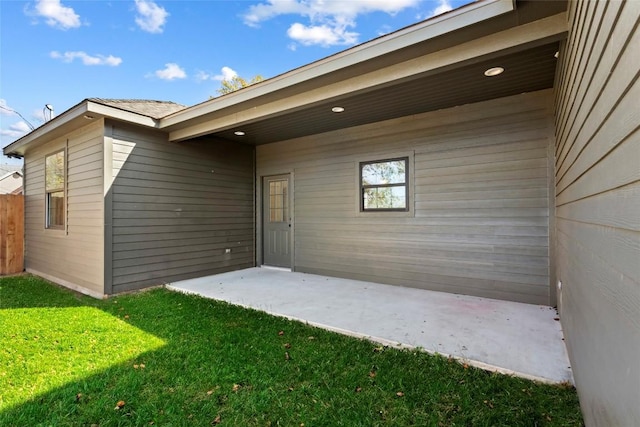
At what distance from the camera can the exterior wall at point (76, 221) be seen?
479 centimetres

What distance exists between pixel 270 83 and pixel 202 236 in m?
3.35

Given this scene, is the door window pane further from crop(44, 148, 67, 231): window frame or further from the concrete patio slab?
crop(44, 148, 67, 231): window frame

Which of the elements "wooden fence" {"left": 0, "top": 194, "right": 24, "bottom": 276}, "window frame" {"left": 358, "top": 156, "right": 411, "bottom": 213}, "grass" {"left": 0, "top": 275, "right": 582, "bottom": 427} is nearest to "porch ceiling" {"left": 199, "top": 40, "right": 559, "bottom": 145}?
"window frame" {"left": 358, "top": 156, "right": 411, "bottom": 213}

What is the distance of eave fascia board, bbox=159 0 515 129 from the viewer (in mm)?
2395

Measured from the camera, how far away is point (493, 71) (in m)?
3.36

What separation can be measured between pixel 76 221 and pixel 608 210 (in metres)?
6.63

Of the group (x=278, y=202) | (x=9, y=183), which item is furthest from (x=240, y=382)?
(x=9, y=183)

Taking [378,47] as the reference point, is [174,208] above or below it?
below

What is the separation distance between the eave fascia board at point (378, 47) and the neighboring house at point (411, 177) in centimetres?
1

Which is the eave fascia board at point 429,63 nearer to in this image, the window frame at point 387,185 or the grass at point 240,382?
the window frame at point 387,185

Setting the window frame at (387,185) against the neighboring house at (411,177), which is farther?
the window frame at (387,185)

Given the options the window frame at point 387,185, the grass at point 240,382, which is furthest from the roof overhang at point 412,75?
the grass at point 240,382

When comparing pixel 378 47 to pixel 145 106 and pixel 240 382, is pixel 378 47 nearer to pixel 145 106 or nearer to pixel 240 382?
pixel 240 382

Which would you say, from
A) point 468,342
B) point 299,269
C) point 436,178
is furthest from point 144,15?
point 468,342
